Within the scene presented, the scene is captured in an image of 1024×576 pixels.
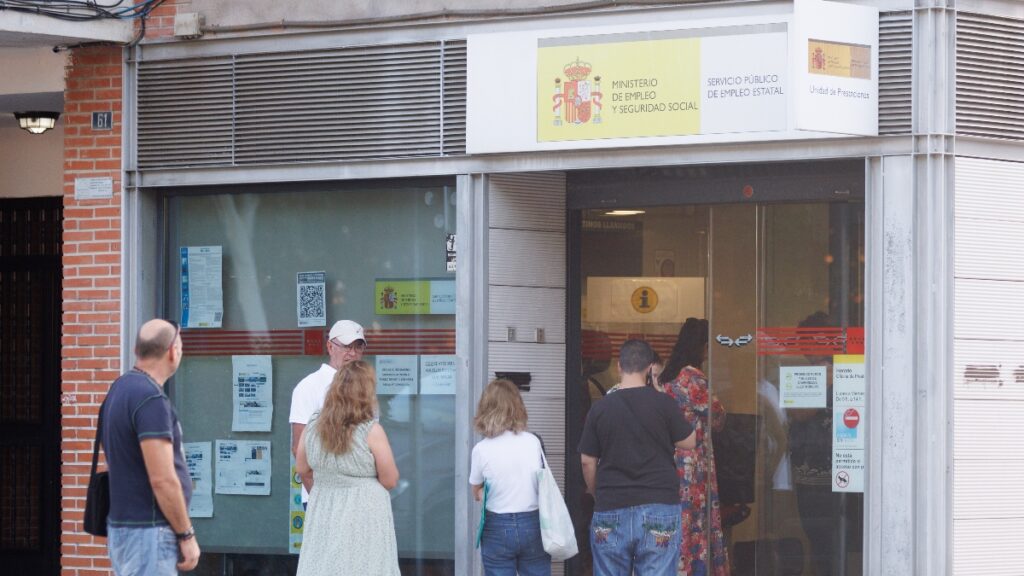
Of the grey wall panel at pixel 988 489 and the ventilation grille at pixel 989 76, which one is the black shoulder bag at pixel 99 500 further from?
the ventilation grille at pixel 989 76

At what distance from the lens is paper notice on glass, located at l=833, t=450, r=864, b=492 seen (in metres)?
8.73

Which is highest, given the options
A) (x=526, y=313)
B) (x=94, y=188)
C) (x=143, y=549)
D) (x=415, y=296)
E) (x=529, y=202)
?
(x=94, y=188)

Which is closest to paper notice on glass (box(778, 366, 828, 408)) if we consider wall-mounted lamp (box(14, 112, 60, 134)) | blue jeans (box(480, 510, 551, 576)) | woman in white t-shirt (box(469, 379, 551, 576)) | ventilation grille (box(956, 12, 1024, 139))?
ventilation grille (box(956, 12, 1024, 139))

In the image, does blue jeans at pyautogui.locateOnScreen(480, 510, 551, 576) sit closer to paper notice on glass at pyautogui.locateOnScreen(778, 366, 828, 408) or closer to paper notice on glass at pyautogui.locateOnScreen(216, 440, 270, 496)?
paper notice on glass at pyautogui.locateOnScreen(778, 366, 828, 408)

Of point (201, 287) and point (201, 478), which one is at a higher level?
point (201, 287)

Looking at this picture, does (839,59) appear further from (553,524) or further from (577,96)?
(553,524)

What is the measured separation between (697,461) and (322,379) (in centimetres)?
276

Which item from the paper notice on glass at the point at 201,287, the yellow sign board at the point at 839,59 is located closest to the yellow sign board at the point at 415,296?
the paper notice on glass at the point at 201,287

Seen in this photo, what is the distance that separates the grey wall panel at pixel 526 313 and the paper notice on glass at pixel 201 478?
7.91ft

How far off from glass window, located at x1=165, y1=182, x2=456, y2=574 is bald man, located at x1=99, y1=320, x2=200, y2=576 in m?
3.37

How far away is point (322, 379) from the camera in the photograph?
834 centimetres

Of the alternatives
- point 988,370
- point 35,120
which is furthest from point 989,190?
point 35,120

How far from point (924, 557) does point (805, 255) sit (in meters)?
2.12

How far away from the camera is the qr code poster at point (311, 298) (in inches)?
399
